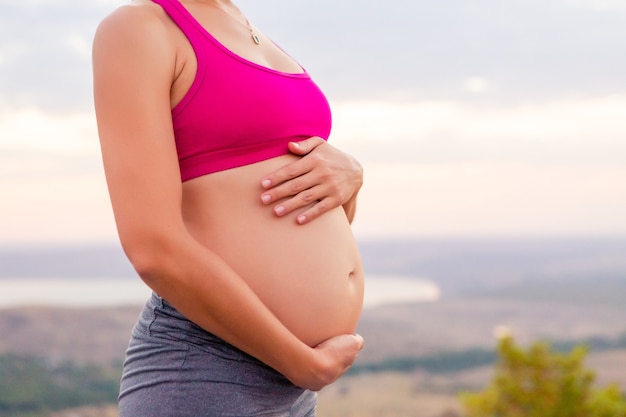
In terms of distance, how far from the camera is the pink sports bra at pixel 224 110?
5.52 feet

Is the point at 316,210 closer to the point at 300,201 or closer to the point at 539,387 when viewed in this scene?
the point at 300,201

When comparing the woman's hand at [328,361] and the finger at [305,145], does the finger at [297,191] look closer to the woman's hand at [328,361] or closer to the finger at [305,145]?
the finger at [305,145]

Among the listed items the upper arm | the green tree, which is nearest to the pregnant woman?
the upper arm

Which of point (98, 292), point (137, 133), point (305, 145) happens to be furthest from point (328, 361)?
point (98, 292)

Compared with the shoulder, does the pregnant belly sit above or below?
below

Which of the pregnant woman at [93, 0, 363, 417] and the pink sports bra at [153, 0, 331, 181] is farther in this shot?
the pink sports bra at [153, 0, 331, 181]

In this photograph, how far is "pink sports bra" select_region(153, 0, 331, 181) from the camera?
5.52 ft

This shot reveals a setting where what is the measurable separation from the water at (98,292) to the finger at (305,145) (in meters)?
56.1

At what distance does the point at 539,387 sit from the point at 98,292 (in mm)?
67712

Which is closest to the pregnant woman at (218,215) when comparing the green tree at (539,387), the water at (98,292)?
the green tree at (539,387)

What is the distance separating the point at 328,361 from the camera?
1.78 metres

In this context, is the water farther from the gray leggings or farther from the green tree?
the gray leggings

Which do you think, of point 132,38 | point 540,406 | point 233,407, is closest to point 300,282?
point 233,407

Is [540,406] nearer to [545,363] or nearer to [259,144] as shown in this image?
[545,363]
